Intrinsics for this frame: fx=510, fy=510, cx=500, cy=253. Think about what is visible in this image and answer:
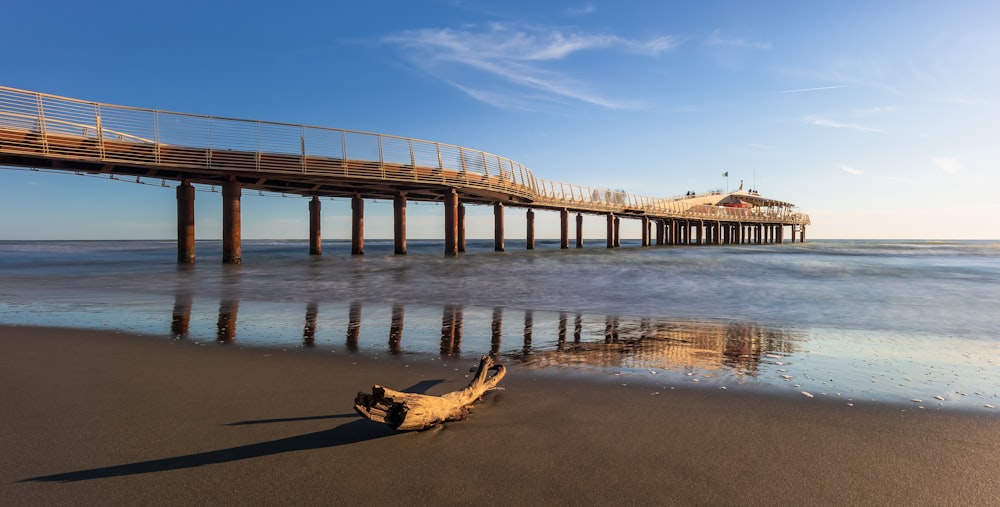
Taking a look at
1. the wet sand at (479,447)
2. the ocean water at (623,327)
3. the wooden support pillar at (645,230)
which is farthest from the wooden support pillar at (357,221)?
the wooden support pillar at (645,230)

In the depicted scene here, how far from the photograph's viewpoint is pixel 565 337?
22.2 feet

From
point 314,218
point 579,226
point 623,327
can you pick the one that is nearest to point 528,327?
point 623,327

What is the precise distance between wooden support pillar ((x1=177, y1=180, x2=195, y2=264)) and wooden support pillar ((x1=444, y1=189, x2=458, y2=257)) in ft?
44.2

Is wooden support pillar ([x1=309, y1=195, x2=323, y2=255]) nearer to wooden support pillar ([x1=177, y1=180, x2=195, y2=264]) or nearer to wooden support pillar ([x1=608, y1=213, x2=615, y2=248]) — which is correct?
wooden support pillar ([x1=177, y1=180, x2=195, y2=264])

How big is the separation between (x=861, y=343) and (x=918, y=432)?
3902mm

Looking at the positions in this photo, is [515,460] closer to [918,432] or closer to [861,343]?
[918,432]

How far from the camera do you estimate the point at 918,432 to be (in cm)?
324

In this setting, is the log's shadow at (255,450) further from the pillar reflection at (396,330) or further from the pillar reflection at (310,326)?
the pillar reflection at (310,326)

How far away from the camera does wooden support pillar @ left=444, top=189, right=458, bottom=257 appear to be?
102ft

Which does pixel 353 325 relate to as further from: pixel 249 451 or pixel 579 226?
pixel 579 226

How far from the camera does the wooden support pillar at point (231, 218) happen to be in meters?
23.9

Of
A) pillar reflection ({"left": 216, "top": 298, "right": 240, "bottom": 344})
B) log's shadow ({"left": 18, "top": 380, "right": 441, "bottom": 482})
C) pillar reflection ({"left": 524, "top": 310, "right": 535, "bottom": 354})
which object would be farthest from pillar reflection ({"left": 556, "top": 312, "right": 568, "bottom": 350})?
pillar reflection ({"left": 216, "top": 298, "right": 240, "bottom": 344})

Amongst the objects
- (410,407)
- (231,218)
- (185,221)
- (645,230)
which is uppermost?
(645,230)

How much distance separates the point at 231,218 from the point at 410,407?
24678mm
